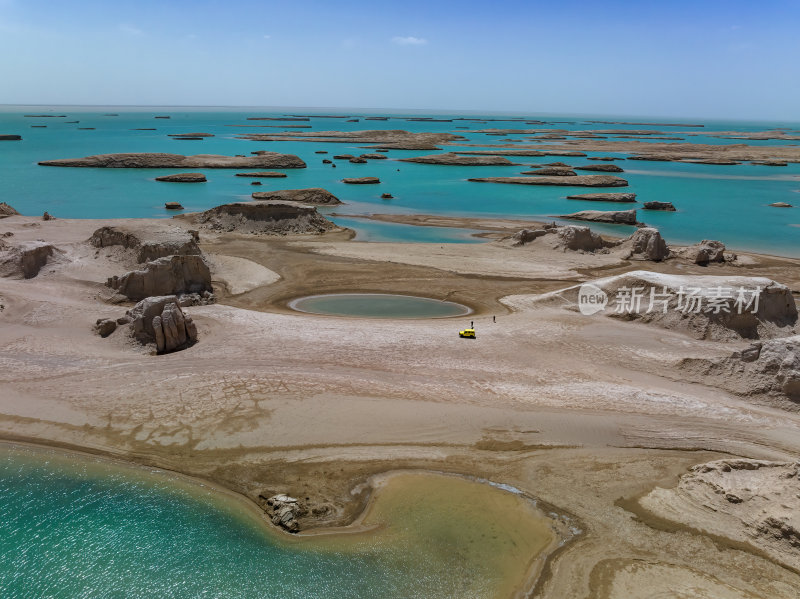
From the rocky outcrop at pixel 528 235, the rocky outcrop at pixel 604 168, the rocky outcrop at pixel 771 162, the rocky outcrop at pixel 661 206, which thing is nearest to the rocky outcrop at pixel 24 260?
the rocky outcrop at pixel 528 235

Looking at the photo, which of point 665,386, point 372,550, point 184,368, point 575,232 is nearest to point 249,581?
point 372,550

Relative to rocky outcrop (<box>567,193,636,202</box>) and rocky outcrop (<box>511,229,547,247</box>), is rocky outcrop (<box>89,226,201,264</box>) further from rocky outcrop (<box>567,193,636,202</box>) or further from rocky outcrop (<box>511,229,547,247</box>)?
rocky outcrop (<box>567,193,636,202</box>)

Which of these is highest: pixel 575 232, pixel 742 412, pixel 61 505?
pixel 575 232

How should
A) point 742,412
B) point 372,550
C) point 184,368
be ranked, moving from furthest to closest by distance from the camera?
point 184,368 < point 742,412 < point 372,550

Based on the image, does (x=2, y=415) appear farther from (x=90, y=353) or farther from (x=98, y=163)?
(x=98, y=163)

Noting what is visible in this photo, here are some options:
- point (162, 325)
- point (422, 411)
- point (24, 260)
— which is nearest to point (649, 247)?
point (422, 411)

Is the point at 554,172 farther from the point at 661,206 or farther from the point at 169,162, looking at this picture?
the point at 169,162

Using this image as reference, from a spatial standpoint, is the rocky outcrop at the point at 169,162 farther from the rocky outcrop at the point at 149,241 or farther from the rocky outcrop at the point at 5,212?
the rocky outcrop at the point at 149,241
